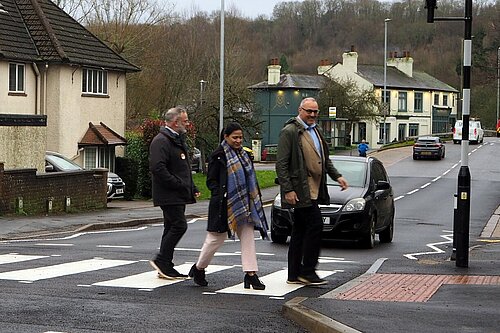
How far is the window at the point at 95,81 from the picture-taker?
37.9 meters

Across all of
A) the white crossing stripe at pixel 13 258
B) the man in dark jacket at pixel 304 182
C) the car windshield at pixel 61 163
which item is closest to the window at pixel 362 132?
the car windshield at pixel 61 163

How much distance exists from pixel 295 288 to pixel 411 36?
118m

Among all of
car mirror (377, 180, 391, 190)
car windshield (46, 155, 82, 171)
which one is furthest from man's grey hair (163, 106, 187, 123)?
car windshield (46, 155, 82, 171)

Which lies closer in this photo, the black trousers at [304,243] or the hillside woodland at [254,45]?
the black trousers at [304,243]

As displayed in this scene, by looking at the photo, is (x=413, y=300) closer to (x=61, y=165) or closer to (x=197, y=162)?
(x=61, y=165)

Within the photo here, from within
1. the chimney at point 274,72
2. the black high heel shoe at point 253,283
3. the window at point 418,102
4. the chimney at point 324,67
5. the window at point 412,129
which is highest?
the chimney at point 324,67

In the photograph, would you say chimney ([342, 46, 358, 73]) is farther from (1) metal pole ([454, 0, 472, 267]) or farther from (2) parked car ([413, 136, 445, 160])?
(1) metal pole ([454, 0, 472, 267])

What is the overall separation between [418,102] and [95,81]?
6385cm

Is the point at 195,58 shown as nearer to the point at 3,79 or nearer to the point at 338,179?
the point at 3,79

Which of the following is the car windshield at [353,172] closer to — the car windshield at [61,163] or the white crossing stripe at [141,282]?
the white crossing stripe at [141,282]

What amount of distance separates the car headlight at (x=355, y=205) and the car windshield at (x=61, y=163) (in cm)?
1466

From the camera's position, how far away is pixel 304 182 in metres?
10.4

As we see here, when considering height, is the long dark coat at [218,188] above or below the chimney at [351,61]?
below

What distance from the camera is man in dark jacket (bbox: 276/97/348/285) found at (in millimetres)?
10320
